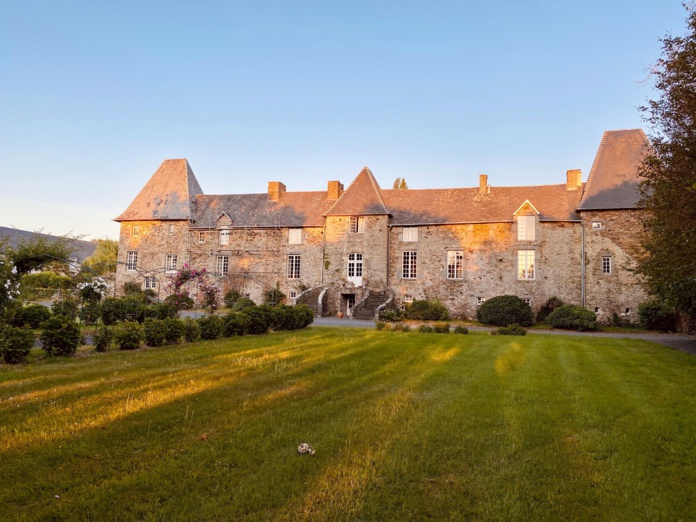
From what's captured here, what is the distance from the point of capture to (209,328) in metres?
12.9

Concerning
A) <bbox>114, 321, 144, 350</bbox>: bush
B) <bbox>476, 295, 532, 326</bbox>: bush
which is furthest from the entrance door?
<bbox>114, 321, 144, 350</bbox>: bush

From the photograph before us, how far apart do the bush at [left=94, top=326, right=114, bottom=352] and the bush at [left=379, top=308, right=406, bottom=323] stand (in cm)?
1587

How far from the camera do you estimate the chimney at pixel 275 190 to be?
34.4 m

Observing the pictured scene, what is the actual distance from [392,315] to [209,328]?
13.5 meters

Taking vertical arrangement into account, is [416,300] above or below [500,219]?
below

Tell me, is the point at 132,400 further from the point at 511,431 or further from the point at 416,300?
the point at 416,300

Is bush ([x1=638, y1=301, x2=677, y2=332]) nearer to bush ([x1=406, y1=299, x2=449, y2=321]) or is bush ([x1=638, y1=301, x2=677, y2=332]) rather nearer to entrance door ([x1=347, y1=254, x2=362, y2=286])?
bush ([x1=406, y1=299, x2=449, y2=321])

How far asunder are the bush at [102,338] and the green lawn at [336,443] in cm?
151

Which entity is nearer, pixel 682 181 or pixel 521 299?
pixel 682 181

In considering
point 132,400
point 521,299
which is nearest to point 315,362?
point 132,400

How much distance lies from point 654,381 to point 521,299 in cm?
1717

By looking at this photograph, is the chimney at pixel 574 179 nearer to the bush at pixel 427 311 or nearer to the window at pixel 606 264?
the window at pixel 606 264

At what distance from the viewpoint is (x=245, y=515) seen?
332 centimetres

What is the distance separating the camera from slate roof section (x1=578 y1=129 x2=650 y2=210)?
25234 mm
